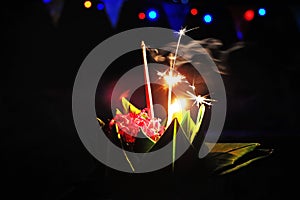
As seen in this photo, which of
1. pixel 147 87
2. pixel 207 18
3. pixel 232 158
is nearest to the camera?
pixel 232 158

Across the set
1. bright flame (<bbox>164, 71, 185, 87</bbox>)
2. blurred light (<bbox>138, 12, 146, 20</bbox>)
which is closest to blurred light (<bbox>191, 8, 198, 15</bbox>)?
blurred light (<bbox>138, 12, 146, 20</bbox>)

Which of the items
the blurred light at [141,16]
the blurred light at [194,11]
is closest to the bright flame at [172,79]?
the blurred light at [194,11]

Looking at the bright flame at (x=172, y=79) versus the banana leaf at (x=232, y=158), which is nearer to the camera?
the banana leaf at (x=232, y=158)

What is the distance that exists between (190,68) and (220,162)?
2.73 m

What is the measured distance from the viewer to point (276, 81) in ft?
11.3

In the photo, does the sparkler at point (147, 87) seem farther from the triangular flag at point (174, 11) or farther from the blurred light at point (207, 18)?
the blurred light at point (207, 18)

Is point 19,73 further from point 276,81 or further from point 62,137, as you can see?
point 276,81

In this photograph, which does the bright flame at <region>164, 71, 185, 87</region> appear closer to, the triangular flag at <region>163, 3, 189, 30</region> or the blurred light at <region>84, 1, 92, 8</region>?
the triangular flag at <region>163, 3, 189, 30</region>

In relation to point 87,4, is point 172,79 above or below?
below

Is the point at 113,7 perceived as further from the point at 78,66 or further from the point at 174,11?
the point at 78,66

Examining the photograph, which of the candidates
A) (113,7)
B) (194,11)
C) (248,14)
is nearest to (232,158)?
(113,7)

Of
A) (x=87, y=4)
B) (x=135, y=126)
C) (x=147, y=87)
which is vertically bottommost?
(x=135, y=126)

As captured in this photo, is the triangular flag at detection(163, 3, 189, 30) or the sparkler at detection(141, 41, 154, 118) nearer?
the sparkler at detection(141, 41, 154, 118)

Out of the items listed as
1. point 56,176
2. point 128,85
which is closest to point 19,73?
point 128,85
